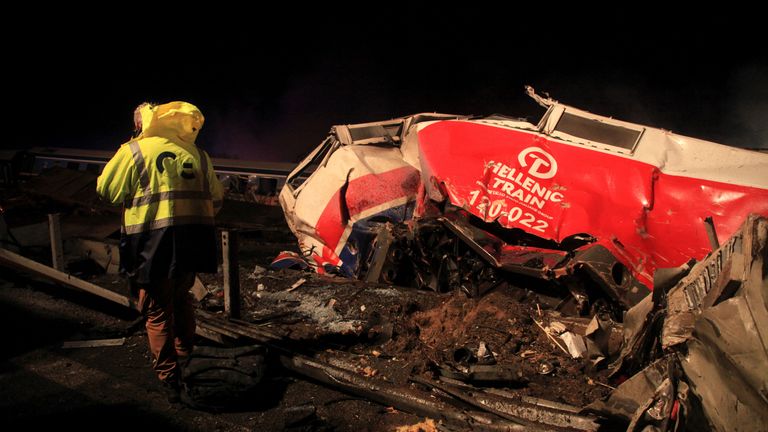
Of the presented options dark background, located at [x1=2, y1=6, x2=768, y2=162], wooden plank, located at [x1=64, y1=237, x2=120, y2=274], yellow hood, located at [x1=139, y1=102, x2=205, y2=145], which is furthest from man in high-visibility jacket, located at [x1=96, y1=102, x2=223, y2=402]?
dark background, located at [x1=2, y1=6, x2=768, y2=162]

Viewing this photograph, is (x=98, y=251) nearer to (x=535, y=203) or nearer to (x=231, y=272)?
(x=231, y=272)

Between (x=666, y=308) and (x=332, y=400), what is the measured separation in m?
1.93

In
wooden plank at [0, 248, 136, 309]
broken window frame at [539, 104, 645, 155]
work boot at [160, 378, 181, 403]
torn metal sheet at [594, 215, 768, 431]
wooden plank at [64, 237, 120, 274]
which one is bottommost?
wooden plank at [64, 237, 120, 274]

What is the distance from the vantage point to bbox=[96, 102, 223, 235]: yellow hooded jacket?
306 centimetres

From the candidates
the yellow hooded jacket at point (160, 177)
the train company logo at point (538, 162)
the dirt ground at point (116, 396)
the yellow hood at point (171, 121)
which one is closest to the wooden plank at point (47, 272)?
the dirt ground at point (116, 396)

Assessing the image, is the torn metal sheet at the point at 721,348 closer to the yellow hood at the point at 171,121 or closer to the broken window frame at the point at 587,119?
the broken window frame at the point at 587,119

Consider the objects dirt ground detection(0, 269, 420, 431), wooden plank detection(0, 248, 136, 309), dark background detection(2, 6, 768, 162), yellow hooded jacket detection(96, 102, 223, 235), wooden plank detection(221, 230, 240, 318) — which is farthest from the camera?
dark background detection(2, 6, 768, 162)

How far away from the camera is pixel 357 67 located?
45.4 feet

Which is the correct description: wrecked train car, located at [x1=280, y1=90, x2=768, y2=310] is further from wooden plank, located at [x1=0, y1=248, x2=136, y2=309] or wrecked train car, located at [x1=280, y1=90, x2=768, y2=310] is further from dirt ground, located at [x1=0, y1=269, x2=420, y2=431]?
wooden plank, located at [x1=0, y1=248, x2=136, y2=309]

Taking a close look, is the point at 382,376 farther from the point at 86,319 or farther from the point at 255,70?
the point at 255,70

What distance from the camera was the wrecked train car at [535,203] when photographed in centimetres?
394

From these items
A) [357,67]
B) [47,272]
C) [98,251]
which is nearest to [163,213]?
[47,272]

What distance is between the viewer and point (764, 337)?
1.84 metres

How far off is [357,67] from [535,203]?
10341mm
